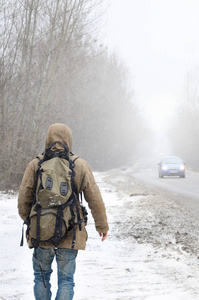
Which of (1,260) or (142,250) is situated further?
(142,250)

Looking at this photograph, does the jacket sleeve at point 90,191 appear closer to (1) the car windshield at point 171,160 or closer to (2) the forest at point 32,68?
(2) the forest at point 32,68

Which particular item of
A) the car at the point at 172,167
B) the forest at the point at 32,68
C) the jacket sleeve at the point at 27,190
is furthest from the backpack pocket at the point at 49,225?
the car at the point at 172,167

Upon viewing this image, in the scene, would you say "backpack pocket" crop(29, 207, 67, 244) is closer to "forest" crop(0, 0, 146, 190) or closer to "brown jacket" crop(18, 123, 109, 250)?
"brown jacket" crop(18, 123, 109, 250)

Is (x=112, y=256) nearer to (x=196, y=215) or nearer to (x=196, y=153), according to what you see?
(x=196, y=215)

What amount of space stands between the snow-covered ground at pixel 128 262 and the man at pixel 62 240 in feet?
3.19

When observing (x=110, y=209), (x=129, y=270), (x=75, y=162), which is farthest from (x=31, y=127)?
(x=75, y=162)

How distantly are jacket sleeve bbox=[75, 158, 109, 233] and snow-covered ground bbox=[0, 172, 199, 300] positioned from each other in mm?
1168

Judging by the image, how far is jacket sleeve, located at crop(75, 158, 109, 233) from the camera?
10.8 feet

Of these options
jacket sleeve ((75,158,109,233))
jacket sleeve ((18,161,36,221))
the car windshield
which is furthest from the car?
jacket sleeve ((18,161,36,221))

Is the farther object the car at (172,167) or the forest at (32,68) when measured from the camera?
the car at (172,167)

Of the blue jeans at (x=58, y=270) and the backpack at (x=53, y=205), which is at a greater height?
the backpack at (x=53, y=205)

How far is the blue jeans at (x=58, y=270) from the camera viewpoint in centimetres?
321

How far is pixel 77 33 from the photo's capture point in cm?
1672

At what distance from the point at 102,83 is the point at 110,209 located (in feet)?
120
